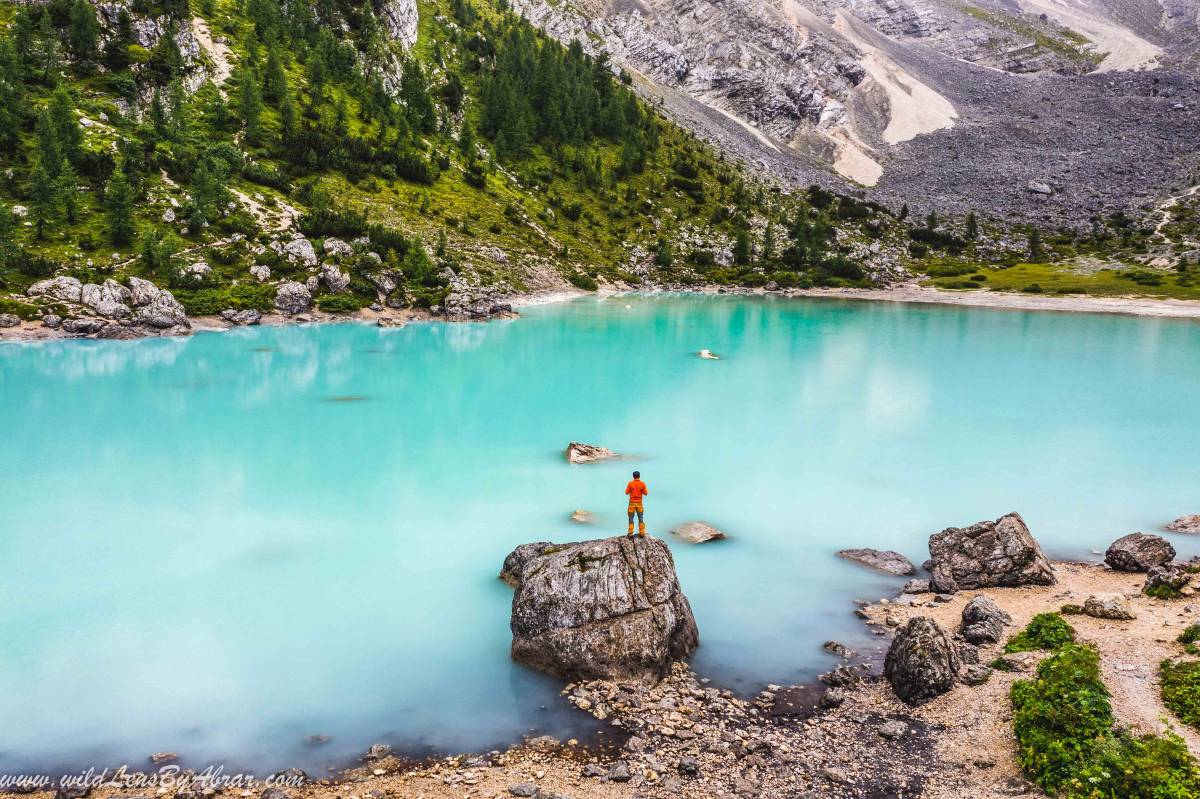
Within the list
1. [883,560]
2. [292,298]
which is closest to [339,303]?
[292,298]

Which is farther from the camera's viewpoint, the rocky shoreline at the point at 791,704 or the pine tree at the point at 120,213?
the pine tree at the point at 120,213

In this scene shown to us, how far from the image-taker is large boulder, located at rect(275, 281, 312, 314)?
213ft

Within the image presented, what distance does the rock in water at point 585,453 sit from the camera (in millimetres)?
28938

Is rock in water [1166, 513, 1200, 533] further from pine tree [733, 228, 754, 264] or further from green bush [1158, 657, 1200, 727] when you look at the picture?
pine tree [733, 228, 754, 264]

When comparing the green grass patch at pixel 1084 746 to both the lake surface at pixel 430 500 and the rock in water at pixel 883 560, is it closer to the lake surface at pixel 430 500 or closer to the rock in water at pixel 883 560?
the lake surface at pixel 430 500

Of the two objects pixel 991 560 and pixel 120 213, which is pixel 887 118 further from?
pixel 991 560

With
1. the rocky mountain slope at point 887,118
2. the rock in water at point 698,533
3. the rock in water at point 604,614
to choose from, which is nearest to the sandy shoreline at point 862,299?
the rock in water at point 698,533

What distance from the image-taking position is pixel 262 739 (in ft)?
40.3

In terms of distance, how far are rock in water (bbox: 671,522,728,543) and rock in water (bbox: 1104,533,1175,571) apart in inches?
418

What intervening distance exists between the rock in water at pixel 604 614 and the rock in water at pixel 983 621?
5.95 m

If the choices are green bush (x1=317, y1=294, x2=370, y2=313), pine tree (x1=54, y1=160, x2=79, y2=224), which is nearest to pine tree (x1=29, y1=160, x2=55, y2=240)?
pine tree (x1=54, y1=160, x2=79, y2=224)

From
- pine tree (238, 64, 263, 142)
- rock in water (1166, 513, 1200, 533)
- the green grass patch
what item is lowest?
rock in water (1166, 513, 1200, 533)

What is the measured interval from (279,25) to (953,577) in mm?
131080

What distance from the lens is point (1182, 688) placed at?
36.4 feet
